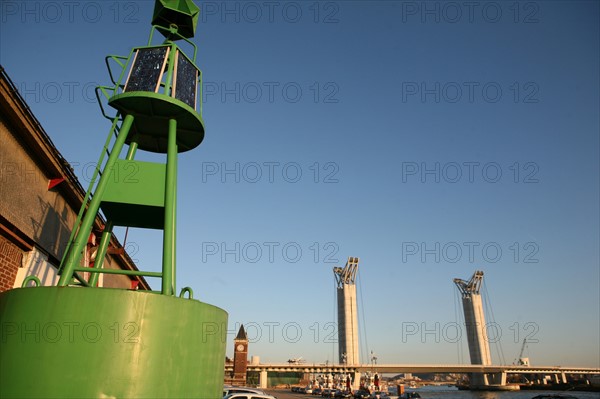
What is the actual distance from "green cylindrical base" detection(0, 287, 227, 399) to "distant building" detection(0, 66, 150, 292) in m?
3.26

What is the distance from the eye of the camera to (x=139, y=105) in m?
9.90

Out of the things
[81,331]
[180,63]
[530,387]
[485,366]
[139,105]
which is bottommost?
[530,387]

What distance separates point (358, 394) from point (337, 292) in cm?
7445

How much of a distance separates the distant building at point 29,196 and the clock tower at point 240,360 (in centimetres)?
4807

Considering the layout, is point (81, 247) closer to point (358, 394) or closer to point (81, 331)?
point (81, 331)

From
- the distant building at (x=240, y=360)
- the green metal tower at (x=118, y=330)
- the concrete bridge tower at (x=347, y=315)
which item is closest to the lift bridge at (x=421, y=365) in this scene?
the concrete bridge tower at (x=347, y=315)

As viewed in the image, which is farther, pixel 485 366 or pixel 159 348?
pixel 485 366

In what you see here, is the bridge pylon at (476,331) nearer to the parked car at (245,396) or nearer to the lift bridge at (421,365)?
the lift bridge at (421,365)

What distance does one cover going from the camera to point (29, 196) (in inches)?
404

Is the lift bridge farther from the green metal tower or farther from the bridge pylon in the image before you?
the green metal tower

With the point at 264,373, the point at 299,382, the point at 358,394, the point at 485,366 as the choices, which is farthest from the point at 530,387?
the point at 358,394

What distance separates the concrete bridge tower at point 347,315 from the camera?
11225 cm

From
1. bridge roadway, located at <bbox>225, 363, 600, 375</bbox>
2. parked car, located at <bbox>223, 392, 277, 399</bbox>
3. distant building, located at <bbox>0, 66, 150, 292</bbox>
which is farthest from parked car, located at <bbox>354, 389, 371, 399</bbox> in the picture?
bridge roadway, located at <bbox>225, 363, 600, 375</bbox>

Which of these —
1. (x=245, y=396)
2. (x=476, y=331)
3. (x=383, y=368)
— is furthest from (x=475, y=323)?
(x=245, y=396)
